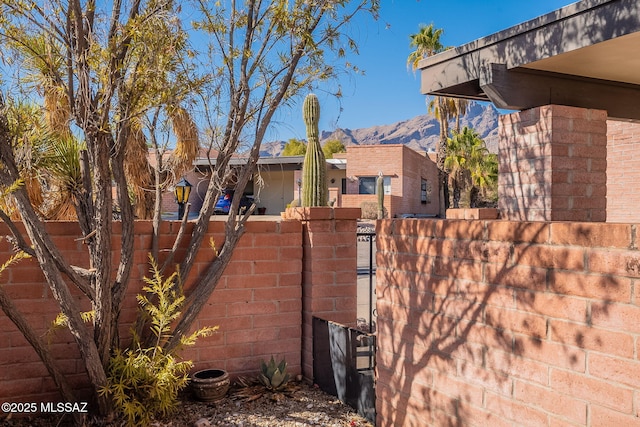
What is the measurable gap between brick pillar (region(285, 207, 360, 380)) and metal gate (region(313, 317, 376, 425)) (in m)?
0.14

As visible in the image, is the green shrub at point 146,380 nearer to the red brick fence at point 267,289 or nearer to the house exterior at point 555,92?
the red brick fence at point 267,289

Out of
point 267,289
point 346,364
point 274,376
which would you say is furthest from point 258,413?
point 267,289

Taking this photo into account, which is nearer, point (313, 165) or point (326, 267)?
point (326, 267)

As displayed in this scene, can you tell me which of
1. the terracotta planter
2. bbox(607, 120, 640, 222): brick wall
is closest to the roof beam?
the terracotta planter

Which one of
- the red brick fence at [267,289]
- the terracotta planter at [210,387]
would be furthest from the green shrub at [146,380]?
the red brick fence at [267,289]

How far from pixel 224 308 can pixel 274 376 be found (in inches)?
26.7

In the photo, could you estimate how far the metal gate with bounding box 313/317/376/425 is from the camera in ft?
12.0

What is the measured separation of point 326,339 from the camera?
165 inches

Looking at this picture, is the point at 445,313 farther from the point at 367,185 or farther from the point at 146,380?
the point at 367,185

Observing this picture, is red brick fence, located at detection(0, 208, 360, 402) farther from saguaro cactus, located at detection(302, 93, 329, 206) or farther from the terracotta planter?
saguaro cactus, located at detection(302, 93, 329, 206)

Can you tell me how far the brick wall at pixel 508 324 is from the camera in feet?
6.23

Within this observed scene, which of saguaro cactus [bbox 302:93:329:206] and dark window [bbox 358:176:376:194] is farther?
dark window [bbox 358:176:376:194]

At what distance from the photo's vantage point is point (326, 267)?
14.8 feet

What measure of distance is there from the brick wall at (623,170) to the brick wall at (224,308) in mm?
5174
